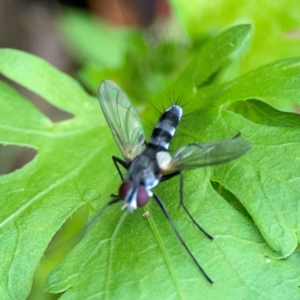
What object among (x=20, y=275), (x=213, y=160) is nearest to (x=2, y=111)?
(x=20, y=275)

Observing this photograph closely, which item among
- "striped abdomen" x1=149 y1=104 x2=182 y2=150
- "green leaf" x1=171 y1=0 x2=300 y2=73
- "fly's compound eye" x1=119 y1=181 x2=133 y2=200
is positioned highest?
"fly's compound eye" x1=119 y1=181 x2=133 y2=200

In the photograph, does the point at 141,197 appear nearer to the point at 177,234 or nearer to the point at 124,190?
the point at 124,190

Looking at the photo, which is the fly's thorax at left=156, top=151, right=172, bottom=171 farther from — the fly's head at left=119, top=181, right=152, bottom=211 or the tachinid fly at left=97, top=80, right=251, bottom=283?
the fly's head at left=119, top=181, right=152, bottom=211

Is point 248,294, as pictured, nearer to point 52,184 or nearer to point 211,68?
point 52,184

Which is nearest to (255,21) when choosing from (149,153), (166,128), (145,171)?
(166,128)

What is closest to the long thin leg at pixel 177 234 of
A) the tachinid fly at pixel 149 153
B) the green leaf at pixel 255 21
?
the tachinid fly at pixel 149 153

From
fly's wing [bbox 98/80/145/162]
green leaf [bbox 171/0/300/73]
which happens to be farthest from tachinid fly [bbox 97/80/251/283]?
green leaf [bbox 171/0/300/73]

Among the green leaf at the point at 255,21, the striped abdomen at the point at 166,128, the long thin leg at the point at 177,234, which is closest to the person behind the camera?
the long thin leg at the point at 177,234

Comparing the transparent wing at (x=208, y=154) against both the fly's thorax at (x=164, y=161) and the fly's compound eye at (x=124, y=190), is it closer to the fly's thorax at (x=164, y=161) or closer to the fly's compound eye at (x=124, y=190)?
the fly's thorax at (x=164, y=161)
